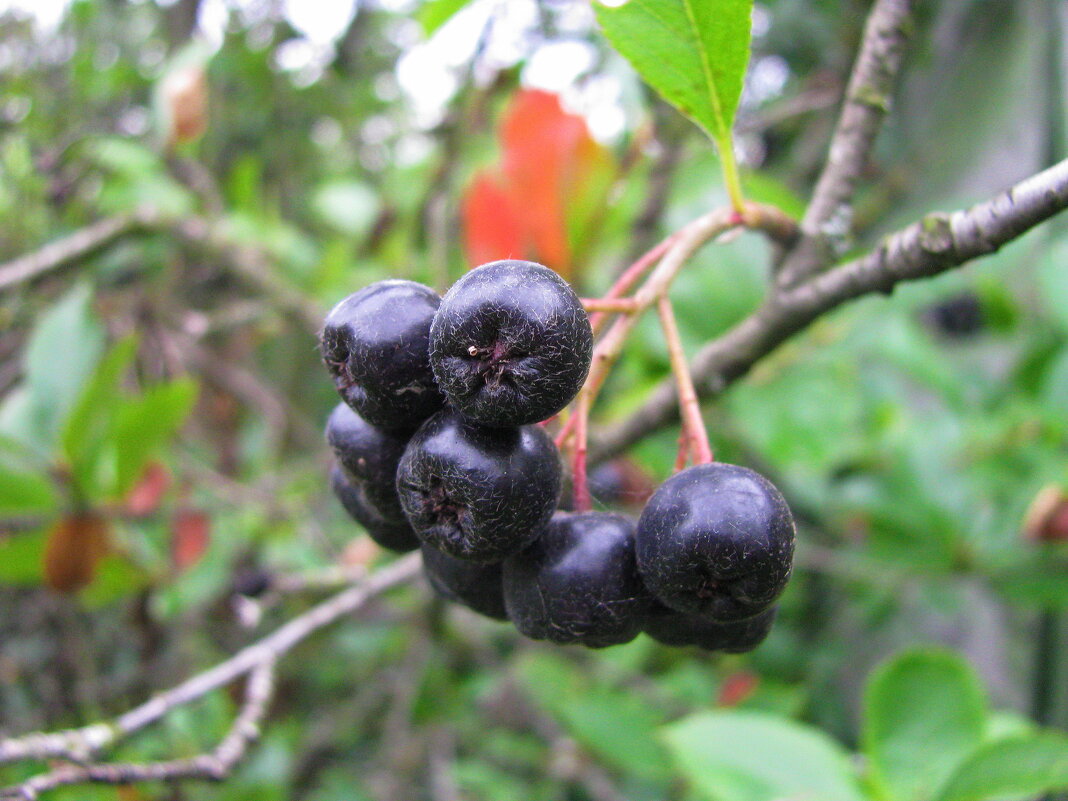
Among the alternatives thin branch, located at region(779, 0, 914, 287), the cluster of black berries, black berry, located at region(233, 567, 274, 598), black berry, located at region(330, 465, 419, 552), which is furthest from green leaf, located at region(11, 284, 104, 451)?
thin branch, located at region(779, 0, 914, 287)

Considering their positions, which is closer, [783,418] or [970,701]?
[970,701]

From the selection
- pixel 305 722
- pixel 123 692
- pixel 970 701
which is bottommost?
pixel 305 722

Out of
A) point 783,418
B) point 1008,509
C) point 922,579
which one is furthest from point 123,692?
point 1008,509

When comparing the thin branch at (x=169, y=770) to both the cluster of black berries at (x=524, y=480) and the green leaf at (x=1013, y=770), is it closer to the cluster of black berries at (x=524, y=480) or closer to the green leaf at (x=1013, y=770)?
the cluster of black berries at (x=524, y=480)

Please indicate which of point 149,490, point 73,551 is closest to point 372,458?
point 73,551

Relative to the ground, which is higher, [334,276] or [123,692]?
[334,276]

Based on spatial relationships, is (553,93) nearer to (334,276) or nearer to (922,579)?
(334,276)

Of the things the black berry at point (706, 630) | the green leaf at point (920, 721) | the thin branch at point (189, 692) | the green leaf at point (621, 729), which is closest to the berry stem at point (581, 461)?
the black berry at point (706, 630)
